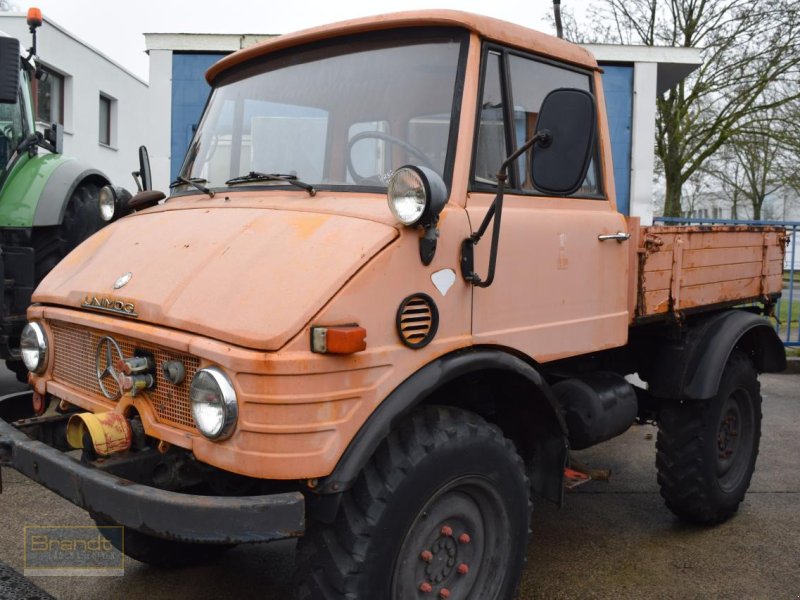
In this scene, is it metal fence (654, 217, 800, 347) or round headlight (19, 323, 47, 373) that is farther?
metal fence (654, 217, 800, 347)

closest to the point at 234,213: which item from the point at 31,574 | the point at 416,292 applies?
the point at 416,292

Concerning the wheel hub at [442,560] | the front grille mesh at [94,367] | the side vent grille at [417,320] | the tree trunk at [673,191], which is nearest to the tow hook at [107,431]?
the front grille mesh at [94,367]

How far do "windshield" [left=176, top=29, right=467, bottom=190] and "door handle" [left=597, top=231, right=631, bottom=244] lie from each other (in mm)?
985

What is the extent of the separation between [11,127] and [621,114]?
7676mm

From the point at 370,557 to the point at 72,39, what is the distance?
2081 cm

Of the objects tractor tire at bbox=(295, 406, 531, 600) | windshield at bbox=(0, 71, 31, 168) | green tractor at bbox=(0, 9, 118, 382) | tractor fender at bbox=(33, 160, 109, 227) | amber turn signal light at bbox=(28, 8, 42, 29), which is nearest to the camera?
tractor tire at bbox=(295, 406, 531, 600)

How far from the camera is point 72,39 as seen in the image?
19922 millimetres

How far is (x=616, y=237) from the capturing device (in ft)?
11.6

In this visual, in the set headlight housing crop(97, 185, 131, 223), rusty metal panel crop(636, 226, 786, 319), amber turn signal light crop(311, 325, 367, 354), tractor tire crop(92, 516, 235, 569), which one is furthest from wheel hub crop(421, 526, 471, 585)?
headlight housing crop(97, 185, 131, 223)

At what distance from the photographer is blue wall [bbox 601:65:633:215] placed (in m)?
10.7

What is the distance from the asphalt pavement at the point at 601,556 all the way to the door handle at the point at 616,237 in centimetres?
159

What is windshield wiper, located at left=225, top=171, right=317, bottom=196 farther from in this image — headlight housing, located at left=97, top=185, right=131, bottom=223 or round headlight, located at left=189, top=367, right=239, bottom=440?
round headlight, located at left=189, top=367, right=239, bottom=440

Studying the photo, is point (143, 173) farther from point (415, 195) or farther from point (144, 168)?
point (415, 195)

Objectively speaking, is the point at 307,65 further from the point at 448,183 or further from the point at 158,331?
the point at 158,331
